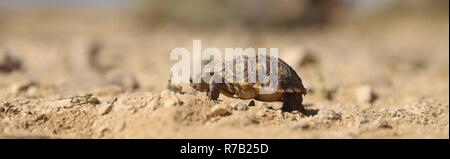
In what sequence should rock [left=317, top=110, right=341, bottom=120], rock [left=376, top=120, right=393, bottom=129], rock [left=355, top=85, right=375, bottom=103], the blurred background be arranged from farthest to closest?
the blurred background, rock [left=355, top=85, right=375, bottom=103], rock [left=317, top=110, right=341, bottom=120], rock [left=376, top=120, right=393, bottom=129]

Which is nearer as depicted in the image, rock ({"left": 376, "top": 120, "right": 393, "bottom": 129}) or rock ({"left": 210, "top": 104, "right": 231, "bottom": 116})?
rock ({"left": 210, "top": 104, "right": 231, "bottom": 116})

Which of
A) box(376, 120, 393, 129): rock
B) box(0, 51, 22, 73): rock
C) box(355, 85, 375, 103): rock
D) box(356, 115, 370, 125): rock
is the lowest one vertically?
box(376, 120, 393, 129): rock

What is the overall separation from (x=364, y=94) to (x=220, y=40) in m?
6.08

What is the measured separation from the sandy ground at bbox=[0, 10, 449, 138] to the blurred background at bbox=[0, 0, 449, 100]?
0.09 ft

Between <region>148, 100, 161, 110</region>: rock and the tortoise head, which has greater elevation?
the tortoise head

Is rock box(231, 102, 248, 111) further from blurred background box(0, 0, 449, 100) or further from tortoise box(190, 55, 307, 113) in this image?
blurred background box(0, 0, 449, 100)

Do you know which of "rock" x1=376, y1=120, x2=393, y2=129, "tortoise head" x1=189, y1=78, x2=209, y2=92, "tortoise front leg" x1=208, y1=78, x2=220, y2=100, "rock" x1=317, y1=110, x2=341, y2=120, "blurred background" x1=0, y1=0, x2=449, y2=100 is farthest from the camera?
"blurred background" x1=0, y1=0, x2=449, y2=100

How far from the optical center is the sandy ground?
13.0 ft

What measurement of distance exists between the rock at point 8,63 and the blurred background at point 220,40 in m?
0.01

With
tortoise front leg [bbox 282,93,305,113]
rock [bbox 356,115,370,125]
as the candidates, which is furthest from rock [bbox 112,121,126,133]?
rock [bbox 356,115,370,125]

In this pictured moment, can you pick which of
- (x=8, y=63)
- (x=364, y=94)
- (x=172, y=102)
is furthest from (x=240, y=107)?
(x=8, y=63)

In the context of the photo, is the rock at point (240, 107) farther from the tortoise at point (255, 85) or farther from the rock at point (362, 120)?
the rock at point (362, 120)

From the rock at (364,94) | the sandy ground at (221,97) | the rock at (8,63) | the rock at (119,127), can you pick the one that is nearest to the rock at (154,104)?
the sandy ground at (221,97)
